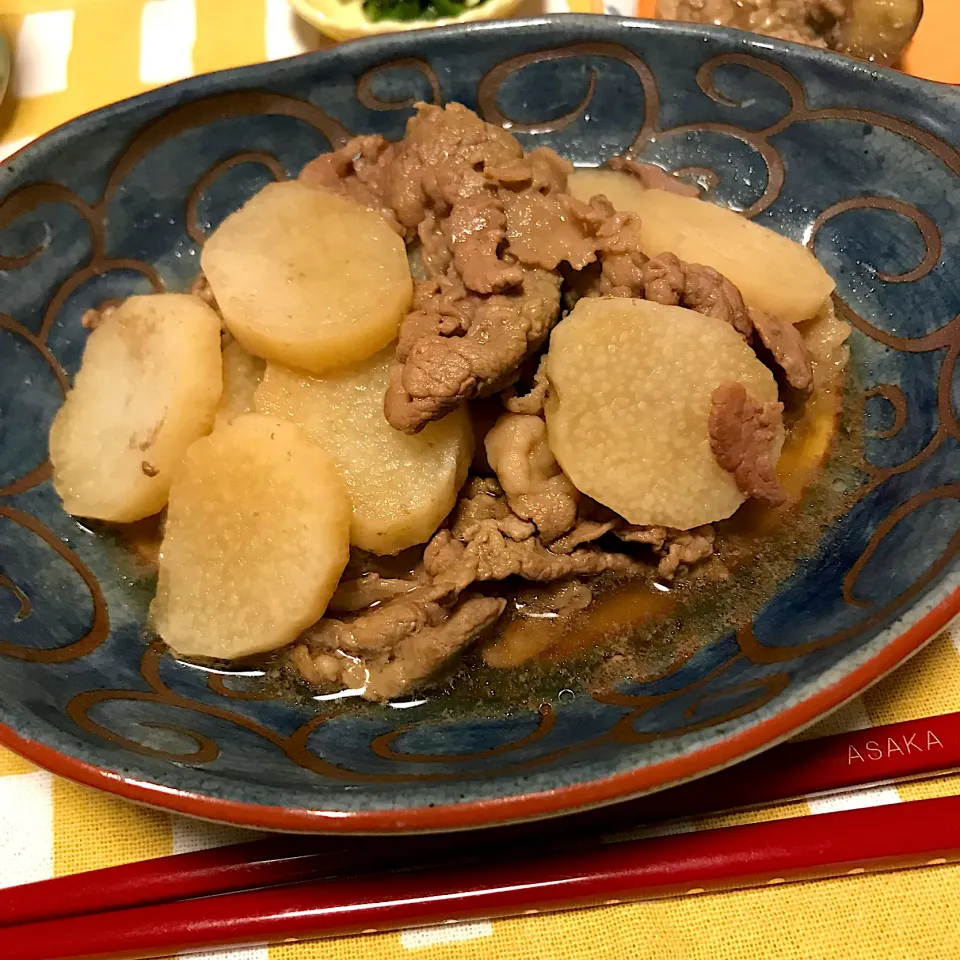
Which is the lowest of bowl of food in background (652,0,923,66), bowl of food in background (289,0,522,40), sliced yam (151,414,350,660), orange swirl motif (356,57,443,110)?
sliced yam (151,414,350,660)

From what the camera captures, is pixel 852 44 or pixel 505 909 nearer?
pixel 505 909

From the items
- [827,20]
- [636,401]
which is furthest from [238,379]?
[827,20]

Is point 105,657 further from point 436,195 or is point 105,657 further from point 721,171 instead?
point 721,171

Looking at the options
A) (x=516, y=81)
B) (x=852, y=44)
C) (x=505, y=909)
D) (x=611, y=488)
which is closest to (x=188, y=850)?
(x=505, y=909)

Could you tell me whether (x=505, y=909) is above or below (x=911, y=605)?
below

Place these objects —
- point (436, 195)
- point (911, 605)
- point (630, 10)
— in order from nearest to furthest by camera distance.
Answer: point (911, 605) → point (436, 195) → point (630, 10)

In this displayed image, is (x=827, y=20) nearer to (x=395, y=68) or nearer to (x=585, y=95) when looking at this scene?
(x=585, y=95)

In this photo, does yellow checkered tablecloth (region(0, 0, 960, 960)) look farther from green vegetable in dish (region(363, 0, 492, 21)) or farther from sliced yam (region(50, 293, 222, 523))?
green vegetable in dish (region(363, 0, 492, 21))

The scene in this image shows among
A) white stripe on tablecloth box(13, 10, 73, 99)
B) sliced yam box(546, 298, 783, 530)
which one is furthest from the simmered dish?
white stripe on tablecloth box(13, 10, 73, 99)
